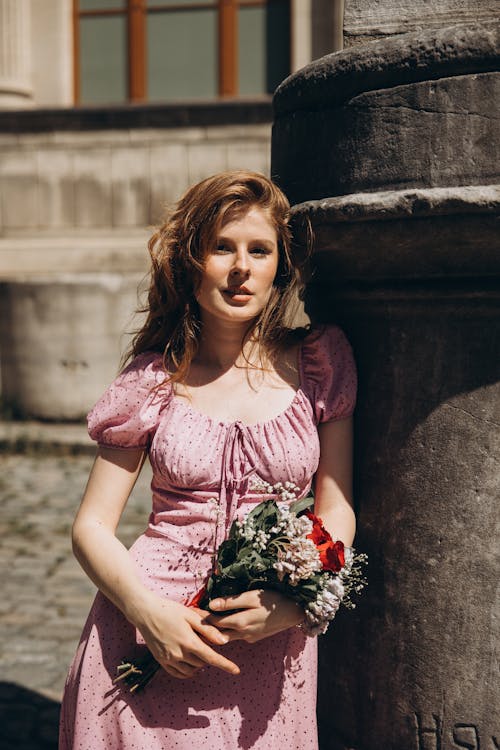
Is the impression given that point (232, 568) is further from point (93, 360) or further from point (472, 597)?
point (93, 360)

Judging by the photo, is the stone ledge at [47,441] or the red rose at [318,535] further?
the stone ledge at [47,441]

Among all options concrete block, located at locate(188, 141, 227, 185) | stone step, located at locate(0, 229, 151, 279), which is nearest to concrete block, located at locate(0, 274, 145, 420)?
stone step, located at locate(0, 229, 151, 279)

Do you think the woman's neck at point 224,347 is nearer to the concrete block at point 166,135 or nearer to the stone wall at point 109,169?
the stone wall at point 109,169

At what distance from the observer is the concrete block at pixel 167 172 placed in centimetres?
962

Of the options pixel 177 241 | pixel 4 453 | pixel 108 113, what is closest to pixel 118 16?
pixel 108 113

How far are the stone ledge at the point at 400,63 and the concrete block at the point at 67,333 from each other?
6.81 meters

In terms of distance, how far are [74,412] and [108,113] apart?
3186mm

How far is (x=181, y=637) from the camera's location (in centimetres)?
177

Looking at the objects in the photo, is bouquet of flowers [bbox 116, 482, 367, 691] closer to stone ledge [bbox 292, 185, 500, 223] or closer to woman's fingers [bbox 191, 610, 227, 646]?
woman's fingers [bbox 191, 610, 227, 646]

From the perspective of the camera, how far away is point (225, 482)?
1902 mm

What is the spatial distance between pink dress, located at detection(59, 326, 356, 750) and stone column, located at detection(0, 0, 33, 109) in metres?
9.05

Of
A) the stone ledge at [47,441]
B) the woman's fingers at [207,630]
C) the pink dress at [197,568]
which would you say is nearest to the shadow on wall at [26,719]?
the pink dress at [197,568]

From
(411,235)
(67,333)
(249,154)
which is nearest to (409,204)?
(411,235)

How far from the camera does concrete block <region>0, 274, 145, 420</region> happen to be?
855cm
